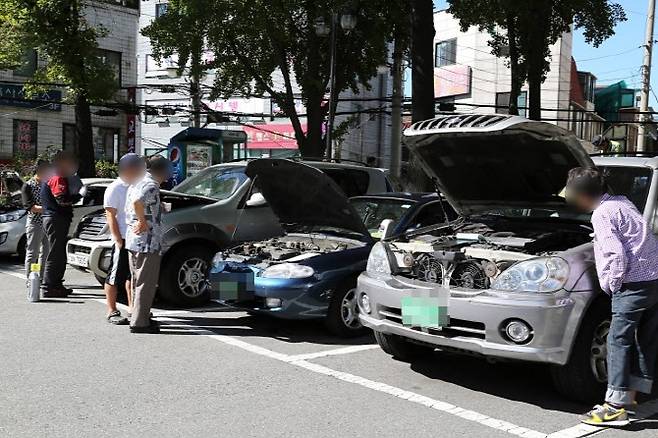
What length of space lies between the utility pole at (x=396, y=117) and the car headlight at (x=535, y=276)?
12.9 m

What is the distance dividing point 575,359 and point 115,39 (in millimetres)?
31067

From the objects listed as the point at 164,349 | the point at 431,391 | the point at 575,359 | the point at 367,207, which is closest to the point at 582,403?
the point at 575,359

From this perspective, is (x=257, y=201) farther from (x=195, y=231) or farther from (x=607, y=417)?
(x=607, y=417)

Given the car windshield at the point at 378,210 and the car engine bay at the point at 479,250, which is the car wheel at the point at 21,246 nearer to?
the car windshield at the point at 378,210

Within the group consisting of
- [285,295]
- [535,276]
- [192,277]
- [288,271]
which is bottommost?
[192,277]

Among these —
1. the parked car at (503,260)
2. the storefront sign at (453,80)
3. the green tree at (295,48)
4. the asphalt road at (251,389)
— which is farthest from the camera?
the storefront sign at (453,80)

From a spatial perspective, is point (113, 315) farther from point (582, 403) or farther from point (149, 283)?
point (582, 403)

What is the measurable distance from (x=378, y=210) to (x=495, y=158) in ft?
8.74

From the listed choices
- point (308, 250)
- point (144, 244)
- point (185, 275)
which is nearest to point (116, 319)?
point (144, 244)

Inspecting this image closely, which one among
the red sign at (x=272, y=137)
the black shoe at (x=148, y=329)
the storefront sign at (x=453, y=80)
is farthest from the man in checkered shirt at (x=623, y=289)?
the storefront sign at (x=453, y=80)

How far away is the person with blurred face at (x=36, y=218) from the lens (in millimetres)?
8938

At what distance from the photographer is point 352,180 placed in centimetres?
1066

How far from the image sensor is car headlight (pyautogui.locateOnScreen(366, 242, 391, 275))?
5.66 m

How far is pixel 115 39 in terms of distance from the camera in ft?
105
